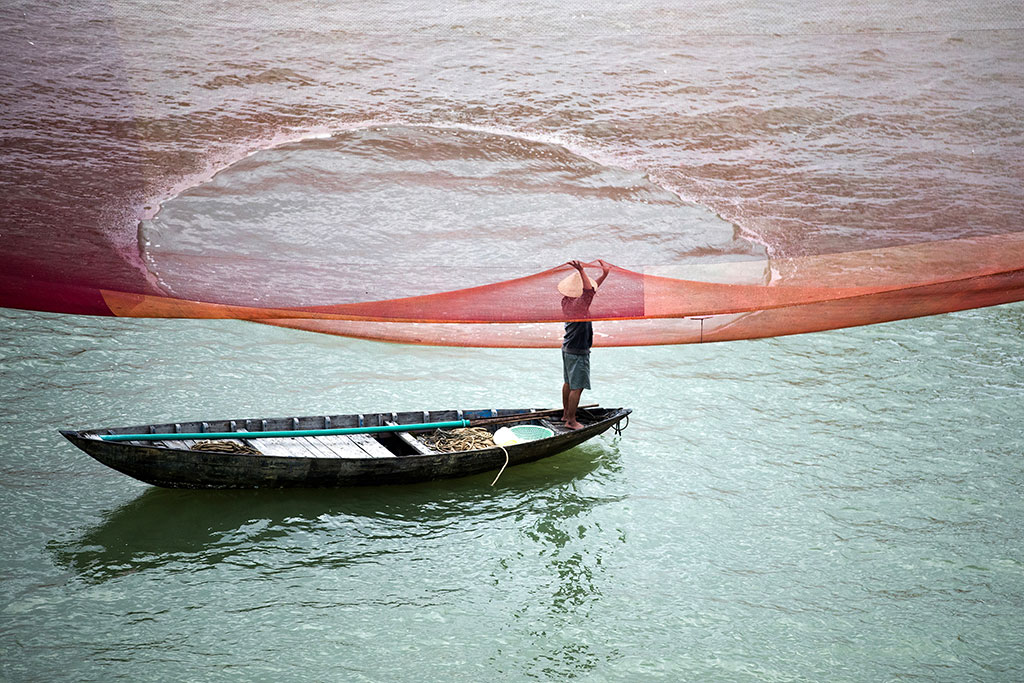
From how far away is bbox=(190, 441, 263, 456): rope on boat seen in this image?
4.16m

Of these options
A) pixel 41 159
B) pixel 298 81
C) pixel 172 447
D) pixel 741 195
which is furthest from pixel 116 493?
pixel 741 195

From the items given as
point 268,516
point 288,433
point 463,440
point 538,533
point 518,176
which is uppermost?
point 518,176

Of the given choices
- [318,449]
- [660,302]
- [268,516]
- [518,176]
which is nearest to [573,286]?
[660,302]

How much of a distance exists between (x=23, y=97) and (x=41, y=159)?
21.1 inches

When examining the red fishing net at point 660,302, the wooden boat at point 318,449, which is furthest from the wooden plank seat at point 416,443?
the red fishing net at point 660,302

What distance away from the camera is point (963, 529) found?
14.0 ft

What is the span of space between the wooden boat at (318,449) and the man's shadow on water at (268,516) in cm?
9

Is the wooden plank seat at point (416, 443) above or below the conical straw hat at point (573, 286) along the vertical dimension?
below

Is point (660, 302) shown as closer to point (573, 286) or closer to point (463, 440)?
point (573, 286)

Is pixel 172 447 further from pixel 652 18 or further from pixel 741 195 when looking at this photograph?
pixel 741 195

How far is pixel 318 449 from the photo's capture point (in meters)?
4.34

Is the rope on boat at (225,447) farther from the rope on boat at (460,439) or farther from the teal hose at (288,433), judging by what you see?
the rope on boat at (460,439)

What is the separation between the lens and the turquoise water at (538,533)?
3.35 metres

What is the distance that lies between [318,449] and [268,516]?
0.39 meters
